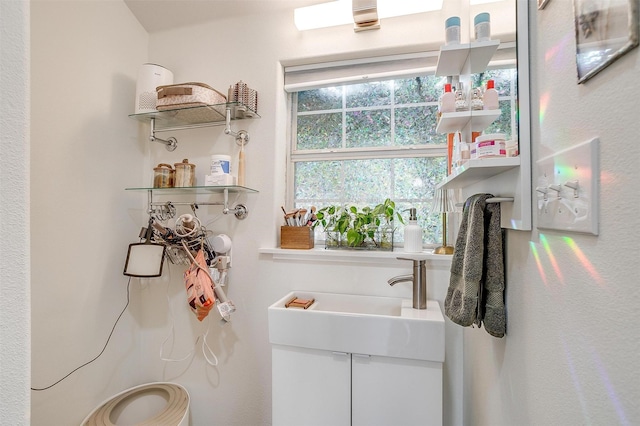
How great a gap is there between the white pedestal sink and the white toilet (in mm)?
541

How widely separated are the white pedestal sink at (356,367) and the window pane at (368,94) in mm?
1083

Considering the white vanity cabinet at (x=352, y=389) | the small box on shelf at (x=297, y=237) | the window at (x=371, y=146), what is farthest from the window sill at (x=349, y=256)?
the white vanity cabinet at (x=352, y=389)

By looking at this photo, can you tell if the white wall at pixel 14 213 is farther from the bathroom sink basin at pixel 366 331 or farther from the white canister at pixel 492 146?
the white canister at pixel 492 146

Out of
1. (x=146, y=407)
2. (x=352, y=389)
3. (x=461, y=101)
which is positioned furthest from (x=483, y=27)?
(x=146, y=407)

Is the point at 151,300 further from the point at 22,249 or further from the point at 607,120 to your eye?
the point at 607,120

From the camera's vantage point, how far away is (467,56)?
87cm

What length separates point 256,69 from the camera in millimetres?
1507

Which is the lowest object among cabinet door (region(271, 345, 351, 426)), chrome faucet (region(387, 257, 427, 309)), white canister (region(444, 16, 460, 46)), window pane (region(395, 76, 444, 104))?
cabinet door (region(271, 345, 351, 426))

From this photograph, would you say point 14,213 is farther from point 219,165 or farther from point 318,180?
point 318,180

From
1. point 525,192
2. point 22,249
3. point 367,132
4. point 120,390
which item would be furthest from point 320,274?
point 120,390

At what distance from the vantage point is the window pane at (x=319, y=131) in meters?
1.57

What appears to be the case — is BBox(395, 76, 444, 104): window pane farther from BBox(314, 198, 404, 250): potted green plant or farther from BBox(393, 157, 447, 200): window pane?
BBox(314, 198, 404, 250): potted green plant

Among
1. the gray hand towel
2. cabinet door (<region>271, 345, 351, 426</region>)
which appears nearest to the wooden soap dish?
cabinet door (<region>271, 345, 351, 426</region>)

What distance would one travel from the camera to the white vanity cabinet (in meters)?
1.00
